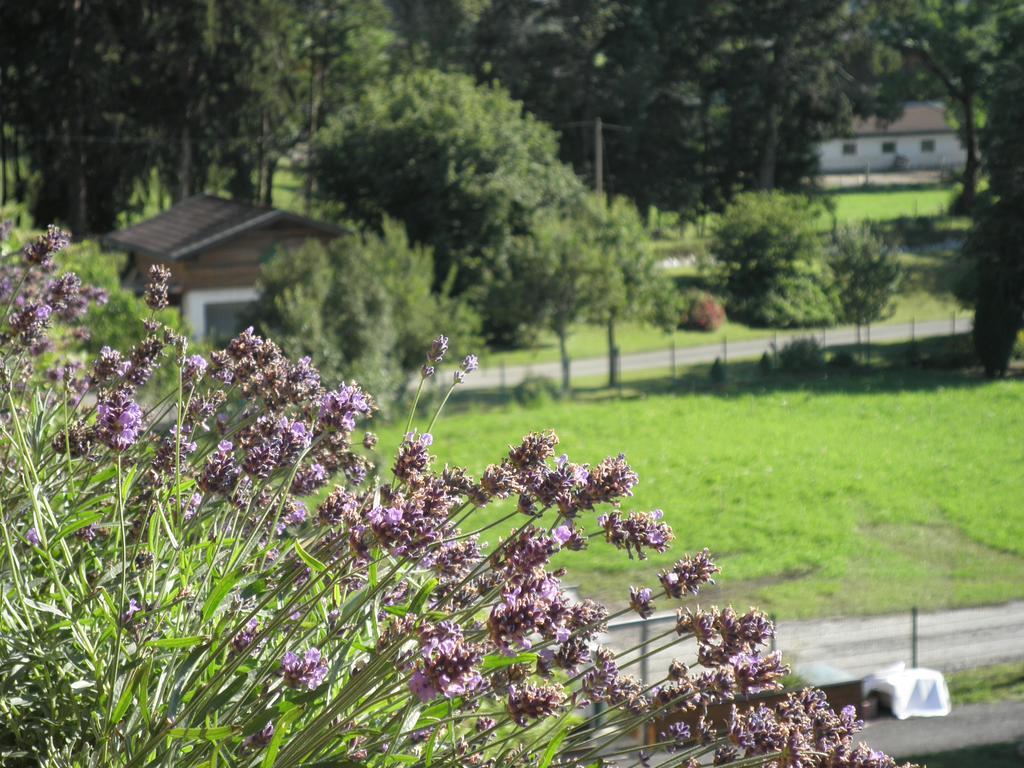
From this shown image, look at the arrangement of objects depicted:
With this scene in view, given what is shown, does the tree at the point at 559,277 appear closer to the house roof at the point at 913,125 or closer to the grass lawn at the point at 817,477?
the grass lawn at the point at 817,477

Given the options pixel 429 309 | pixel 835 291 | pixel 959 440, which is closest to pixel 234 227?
pixel 429 309

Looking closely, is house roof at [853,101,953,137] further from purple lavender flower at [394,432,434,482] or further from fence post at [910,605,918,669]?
A: purple lavender flower at [394,432,434,482]

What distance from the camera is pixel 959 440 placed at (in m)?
25.0

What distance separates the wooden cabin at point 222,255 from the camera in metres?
28.0

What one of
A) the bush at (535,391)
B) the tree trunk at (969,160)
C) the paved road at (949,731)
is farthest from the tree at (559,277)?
the tree trunk at (969,160)

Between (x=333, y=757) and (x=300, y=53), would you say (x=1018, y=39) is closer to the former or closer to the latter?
(x=300, y=53)

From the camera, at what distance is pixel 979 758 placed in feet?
37.2

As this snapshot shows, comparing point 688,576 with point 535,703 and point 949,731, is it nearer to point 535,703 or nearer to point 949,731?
point 535,703

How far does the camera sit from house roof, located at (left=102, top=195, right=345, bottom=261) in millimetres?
28047

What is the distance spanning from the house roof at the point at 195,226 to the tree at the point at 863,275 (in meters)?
15.5

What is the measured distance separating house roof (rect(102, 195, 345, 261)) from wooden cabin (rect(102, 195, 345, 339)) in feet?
0.07

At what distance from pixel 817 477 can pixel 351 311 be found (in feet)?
28.3

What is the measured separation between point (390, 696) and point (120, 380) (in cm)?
143

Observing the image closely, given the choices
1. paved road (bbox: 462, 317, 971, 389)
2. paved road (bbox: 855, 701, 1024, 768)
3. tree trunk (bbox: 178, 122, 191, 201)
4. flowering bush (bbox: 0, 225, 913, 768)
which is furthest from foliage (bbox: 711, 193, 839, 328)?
flowering bush (bbox: 0, 225, 913, 768)
